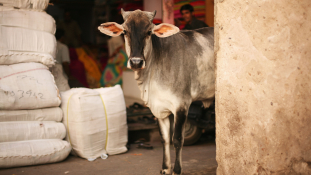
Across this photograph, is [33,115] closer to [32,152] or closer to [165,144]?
[32,152]

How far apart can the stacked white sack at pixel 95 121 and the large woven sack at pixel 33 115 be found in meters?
0.12

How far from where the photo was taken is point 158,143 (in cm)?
496

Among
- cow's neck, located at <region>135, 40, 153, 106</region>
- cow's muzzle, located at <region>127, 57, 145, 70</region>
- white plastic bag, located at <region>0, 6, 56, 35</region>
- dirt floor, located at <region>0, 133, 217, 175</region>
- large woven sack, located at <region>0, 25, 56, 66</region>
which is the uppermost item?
white plastic bag, located at <region>0, 6, 56, 35</region>

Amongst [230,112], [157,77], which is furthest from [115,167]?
[230,112]

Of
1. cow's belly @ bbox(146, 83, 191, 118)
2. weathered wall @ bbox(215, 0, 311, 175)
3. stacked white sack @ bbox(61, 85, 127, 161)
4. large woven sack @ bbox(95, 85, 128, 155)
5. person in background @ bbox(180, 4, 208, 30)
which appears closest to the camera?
weathered wall @ bbox(215, 0, 311, 175)

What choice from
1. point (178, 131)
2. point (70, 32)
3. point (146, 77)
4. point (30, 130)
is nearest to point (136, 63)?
point (146, 77)

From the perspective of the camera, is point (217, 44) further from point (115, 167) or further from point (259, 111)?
point (115, 167)

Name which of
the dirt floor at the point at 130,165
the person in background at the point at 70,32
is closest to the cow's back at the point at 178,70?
the dirt floor at the point at 130,165

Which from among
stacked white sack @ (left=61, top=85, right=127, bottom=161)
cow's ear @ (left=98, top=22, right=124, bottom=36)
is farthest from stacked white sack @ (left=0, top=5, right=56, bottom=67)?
cow's ear @ (left=98, top=22, right=124, bottom=36)

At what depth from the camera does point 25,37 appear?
405 centimetres

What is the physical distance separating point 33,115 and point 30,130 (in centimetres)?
22

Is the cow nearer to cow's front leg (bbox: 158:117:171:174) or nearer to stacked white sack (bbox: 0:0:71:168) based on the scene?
cow's front leg (bbox: 158:117:171:174)

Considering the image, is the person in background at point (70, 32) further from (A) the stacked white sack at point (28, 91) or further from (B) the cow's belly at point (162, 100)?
(B) the cow's belly at point (162, 100)

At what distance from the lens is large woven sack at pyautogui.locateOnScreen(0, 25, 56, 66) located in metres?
3.88
